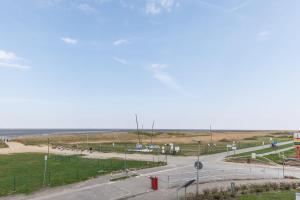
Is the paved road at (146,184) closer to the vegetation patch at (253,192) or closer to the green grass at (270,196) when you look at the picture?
the vegetation patch at (253,192)

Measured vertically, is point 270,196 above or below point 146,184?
above

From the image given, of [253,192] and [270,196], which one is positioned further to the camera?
[253,192]

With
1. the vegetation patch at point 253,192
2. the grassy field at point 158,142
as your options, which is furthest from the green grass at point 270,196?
the grassy field at point 158,142

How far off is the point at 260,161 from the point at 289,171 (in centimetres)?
865

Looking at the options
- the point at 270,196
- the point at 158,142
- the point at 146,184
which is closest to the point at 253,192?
the point at 270,196

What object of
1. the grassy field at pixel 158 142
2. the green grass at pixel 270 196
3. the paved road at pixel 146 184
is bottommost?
the grassy field at pixel 158 142

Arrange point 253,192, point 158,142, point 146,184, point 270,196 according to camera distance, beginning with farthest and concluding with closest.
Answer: point 158,142 < point 146,184 < point 253,192 < point 270,196

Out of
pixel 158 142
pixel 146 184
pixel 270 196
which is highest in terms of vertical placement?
pixel 270 196

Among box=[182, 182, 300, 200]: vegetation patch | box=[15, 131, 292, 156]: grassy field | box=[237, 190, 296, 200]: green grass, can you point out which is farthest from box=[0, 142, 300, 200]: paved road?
box=[15, 131, 292, 156]: grassy field

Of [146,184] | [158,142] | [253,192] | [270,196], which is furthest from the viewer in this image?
[158,142]

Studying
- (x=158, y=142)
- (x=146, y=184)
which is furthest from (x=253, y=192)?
(x=158, y=142)

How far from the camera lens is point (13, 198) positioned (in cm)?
2339

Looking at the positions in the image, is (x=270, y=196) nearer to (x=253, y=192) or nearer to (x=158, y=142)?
(x=253, y=192)

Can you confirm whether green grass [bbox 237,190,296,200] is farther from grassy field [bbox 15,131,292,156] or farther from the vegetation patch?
grassy field [bbox 15,131,292,156]
